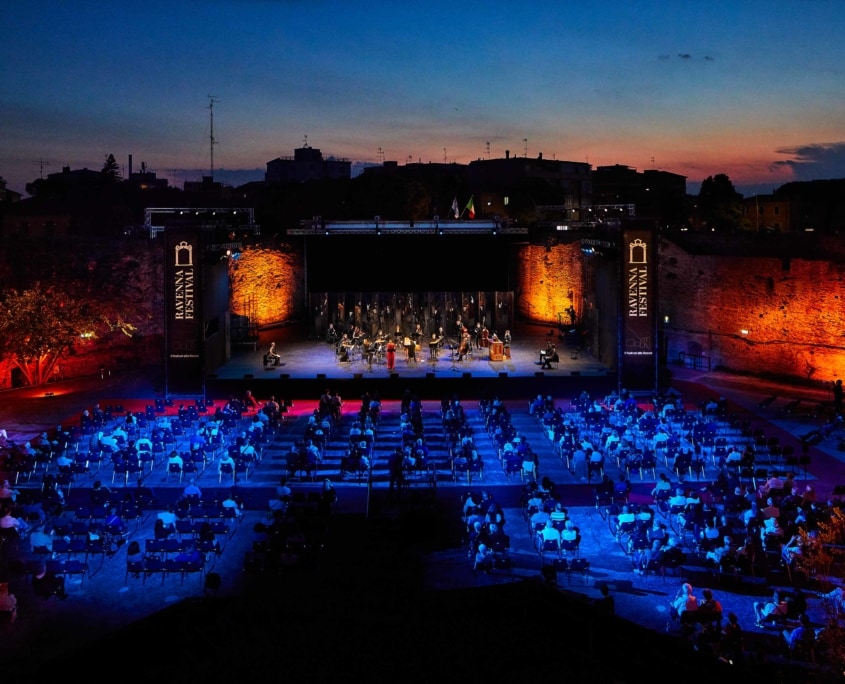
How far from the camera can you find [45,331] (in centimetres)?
2700

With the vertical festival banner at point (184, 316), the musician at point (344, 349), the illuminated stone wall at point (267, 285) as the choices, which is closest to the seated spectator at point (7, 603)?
the vertical festival banner at point (184, 316)

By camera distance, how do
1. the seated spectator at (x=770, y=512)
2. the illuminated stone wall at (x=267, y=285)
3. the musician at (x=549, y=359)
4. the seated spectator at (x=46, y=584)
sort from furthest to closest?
the illuminated stone wall at (x=267, y=285) → the musician at (x=549, y=359) → the seated spectator at (x=770, y=512) → the seated spectator at (x=46, y=584)

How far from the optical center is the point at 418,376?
26.7 meters

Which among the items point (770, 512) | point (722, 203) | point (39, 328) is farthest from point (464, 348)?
point (722, 203)

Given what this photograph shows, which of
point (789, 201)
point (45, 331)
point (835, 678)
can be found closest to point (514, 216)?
point (789, 201)

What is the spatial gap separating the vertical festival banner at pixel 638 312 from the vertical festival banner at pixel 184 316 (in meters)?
13.0

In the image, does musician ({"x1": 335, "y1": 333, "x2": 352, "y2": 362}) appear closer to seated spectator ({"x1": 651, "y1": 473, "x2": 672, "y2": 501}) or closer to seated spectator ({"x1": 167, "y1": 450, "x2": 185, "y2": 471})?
seated spectator ({"x1": 167, "y1": 450, "x2": 185, "y2": 471})

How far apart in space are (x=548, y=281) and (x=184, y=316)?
18.6 metres

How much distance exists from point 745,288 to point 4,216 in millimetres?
36860

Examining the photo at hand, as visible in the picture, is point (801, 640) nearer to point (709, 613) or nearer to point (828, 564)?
point (709, 613)

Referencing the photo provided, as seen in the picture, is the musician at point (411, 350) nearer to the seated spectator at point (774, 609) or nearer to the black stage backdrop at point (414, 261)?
the black stage backdrop at point (414, 261)

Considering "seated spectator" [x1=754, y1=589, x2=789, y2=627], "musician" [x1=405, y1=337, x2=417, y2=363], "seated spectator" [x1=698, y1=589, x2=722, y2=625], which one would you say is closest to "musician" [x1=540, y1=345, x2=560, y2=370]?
"musician" [x1=405, y1=337, x2=417, y2=363]

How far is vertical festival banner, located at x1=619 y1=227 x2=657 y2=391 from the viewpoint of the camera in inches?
1014

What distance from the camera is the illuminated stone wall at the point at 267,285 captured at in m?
35.5
